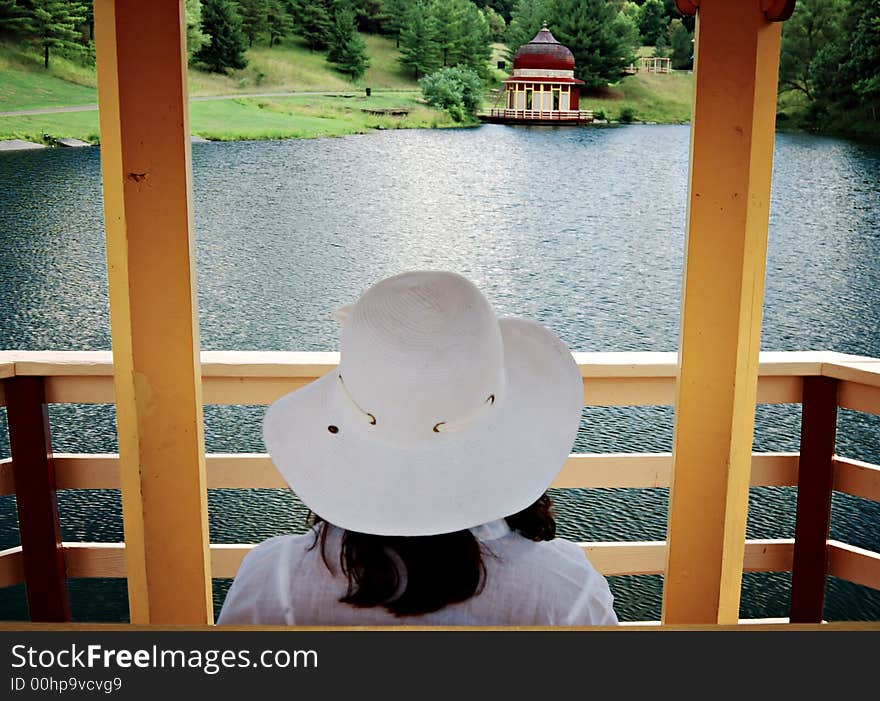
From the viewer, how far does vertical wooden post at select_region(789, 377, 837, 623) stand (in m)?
1.52

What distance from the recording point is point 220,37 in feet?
6.50

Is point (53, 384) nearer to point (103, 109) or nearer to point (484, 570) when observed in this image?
point (103, 109)

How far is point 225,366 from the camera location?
1.47m

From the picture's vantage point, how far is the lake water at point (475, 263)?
2.16 m

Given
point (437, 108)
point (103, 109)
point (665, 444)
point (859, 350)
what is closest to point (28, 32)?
point (437, 108)

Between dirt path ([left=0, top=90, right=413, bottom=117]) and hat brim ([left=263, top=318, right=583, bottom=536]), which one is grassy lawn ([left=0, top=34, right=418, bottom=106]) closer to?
dirt path ([left=0, top=90, right=413, bottom=117])

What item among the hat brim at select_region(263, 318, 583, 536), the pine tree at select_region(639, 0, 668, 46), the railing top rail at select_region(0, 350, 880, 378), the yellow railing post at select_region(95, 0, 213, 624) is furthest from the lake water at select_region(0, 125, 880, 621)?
the hat brim at select_region(263, 318, 583, 536)

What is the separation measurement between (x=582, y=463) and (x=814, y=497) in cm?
41

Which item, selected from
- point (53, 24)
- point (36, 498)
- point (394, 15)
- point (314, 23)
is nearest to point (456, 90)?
point (394, 15)

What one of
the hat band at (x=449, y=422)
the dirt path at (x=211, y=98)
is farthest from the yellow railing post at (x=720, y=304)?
the dirt path at (x=211, y=98)

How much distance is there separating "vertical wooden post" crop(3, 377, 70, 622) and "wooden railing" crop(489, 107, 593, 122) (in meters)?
0.97

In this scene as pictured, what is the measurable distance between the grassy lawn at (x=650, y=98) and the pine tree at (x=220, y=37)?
0.76 metres

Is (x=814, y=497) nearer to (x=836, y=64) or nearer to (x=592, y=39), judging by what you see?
(x=592, y=39)

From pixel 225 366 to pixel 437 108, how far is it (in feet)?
2.46
